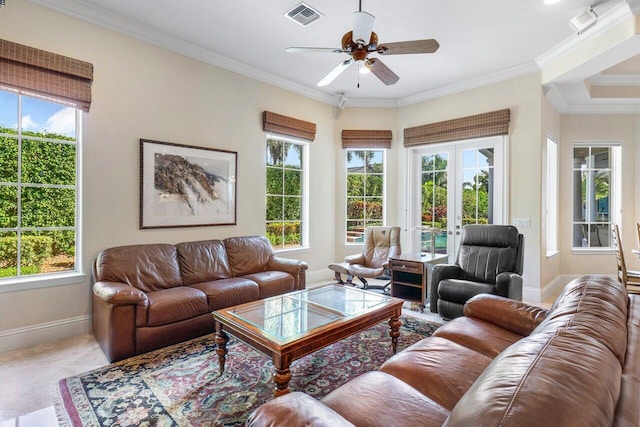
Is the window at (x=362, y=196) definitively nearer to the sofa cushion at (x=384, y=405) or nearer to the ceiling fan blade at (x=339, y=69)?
the ceiling fan blade at (x=339, y=69)

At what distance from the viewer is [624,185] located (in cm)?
497

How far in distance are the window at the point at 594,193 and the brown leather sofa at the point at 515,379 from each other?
4.18 metres

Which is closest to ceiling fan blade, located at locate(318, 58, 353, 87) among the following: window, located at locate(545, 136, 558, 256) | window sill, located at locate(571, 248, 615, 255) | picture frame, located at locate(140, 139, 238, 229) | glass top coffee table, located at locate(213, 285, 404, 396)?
picture frame, located at locate(140, 139, 238, 229)

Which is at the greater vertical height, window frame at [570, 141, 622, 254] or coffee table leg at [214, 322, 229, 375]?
window frame at [570, 141, 622, 254]

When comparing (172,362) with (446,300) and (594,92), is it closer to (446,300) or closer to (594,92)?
(446,300)

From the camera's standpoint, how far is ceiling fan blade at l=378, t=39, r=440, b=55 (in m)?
2.55

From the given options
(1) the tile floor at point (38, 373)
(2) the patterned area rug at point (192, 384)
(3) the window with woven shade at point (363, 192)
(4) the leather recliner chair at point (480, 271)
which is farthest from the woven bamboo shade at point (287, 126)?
(1) the tile floor at point (38, 373)

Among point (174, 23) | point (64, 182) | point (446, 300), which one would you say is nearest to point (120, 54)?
point (174, 23)

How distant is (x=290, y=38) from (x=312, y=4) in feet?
2.20

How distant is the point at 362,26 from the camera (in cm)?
241

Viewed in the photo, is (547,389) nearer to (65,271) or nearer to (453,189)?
(65,271)

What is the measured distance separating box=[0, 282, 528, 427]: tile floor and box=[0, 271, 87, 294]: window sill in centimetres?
52

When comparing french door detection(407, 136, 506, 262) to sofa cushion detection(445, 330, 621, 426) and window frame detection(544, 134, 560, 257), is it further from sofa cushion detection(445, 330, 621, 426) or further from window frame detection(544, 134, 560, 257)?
sofa cushion detection(445, 330, 621, 426)

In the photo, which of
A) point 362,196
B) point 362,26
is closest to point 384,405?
point 362,26
